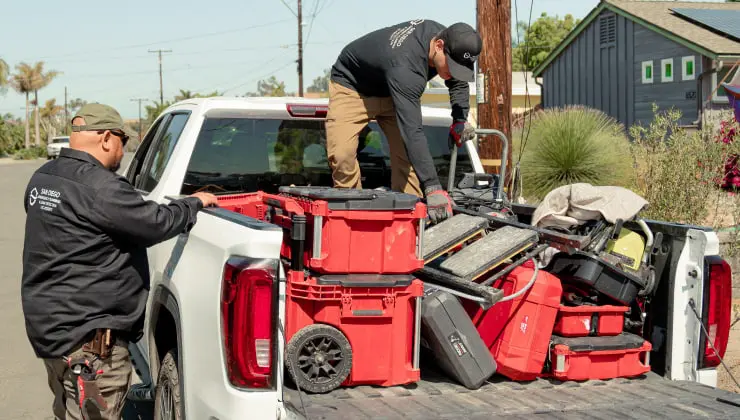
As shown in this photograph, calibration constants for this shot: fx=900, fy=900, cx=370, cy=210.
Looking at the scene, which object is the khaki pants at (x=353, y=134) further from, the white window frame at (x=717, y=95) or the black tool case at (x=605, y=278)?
the white window frame at (x=717, y=95)

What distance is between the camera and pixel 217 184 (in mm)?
5445

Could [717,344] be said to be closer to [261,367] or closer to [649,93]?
[261,367]

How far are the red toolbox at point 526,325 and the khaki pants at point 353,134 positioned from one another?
5.40 feet

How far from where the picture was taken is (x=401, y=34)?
212 inches

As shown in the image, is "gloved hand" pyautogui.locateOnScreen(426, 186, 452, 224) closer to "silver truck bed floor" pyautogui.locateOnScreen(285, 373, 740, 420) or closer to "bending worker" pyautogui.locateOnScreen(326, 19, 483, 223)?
"bending worker" pyautogui.locateOnScreen(326, 19, 483, 223)

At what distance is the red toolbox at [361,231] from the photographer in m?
3.79

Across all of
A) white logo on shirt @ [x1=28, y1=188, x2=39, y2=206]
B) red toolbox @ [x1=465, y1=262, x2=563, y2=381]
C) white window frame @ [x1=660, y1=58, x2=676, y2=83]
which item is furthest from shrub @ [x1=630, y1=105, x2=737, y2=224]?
white window frame @ [x1=660, y1=58, x2=676, y2=83]

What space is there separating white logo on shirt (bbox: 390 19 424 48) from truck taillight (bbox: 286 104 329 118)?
2.03 ft

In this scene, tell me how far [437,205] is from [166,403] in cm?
169

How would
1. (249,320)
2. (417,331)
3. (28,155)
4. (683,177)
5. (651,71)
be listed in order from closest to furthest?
1. (249,320)
2. (417,331)
3. (683,177)
4. (651,71)
5. (28,155)

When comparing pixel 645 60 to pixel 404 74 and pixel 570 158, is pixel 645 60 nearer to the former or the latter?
pixel 570 158

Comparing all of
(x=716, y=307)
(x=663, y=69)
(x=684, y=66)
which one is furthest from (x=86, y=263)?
(x=663, y=69)

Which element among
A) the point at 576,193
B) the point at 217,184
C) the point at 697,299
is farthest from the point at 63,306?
the point at 697,299

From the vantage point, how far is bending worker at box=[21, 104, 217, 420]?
3.65 meters
